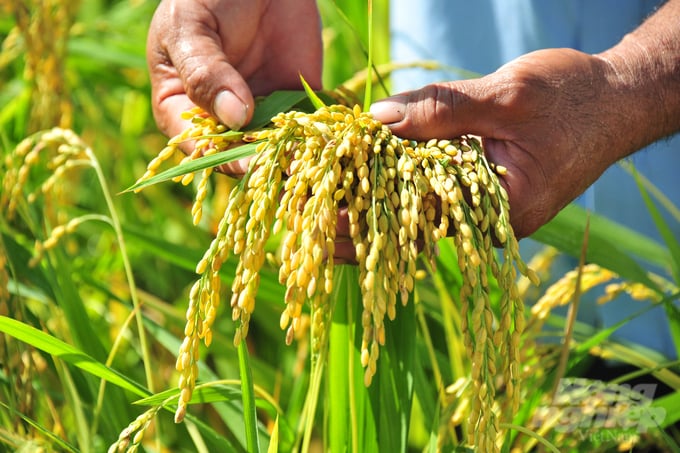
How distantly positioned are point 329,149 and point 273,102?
372 mm

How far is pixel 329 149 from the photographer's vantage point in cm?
110

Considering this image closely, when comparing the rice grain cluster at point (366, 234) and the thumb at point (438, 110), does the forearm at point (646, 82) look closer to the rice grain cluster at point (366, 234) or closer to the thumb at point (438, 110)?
the thumb at point (438, 110)

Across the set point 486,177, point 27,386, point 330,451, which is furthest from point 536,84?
point 27,386

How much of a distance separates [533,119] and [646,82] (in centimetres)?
29

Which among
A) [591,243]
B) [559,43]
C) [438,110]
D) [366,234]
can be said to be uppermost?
[438,110]

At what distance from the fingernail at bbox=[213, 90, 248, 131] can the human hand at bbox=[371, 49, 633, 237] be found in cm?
22

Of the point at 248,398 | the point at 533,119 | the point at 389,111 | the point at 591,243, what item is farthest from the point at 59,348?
the point at 591,243

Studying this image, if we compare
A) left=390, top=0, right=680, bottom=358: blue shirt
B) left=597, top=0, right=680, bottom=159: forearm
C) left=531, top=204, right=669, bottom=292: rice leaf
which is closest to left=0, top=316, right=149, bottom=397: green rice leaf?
left=531, top=204, right=669, bottom=292: rice leaf

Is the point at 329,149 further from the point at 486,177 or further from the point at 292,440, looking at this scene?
the point at 292,440

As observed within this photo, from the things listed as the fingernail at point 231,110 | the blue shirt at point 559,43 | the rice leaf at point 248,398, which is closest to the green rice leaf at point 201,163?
the fingernail at point 231,110

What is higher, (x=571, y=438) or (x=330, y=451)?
(x=330, y=451)

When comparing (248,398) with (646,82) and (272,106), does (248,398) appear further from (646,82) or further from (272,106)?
(646,82)

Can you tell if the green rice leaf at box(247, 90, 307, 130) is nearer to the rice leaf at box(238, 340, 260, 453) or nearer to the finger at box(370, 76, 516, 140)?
the finger at box(370, 76, 516, 140)

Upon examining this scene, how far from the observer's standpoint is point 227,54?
164 cm
